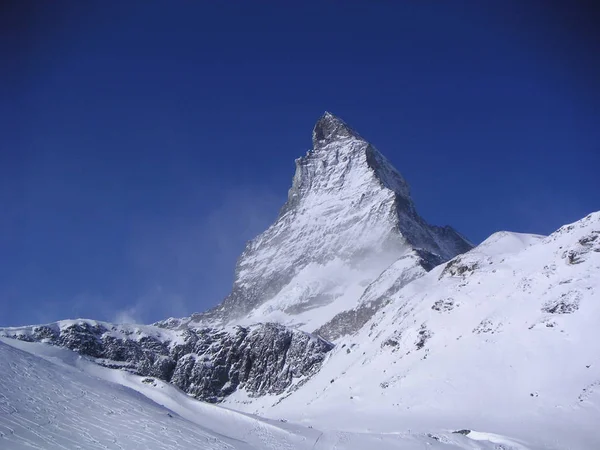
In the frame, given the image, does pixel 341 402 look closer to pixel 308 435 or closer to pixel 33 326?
pixel 308 435

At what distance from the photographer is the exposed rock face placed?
326 feet

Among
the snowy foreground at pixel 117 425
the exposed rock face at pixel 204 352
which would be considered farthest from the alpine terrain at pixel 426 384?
the exposed rock face at pixel 204 352

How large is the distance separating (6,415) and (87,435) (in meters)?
2.53

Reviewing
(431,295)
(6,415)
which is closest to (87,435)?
(6,415)

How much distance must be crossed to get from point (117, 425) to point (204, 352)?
101 metres

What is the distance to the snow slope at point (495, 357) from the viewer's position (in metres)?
30.1

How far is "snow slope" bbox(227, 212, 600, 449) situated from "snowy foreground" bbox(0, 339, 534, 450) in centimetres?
620

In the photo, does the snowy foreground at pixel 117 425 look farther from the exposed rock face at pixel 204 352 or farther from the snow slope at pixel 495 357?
the exposed rock face at pixel 204 352

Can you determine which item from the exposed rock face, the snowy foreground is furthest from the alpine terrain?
the exposed rock face

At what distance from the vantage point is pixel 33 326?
113 m

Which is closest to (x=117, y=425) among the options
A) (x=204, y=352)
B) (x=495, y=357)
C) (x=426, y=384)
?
(x=426, y=384)

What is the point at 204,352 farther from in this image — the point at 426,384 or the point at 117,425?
the point at 117,425

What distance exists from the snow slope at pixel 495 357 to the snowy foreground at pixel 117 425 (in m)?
6.20

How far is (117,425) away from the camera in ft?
56.2
